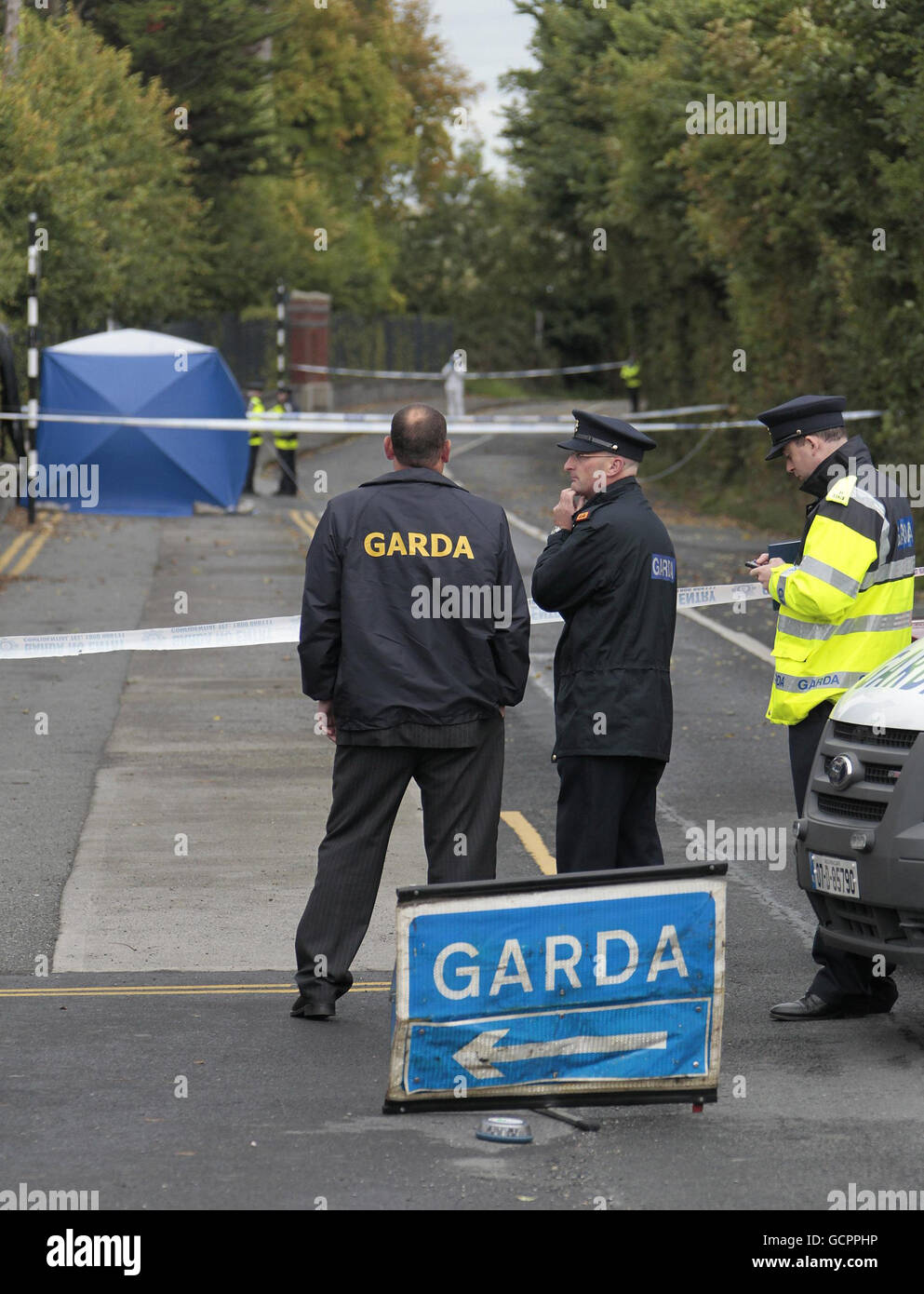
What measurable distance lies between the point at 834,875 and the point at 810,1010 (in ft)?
1.81

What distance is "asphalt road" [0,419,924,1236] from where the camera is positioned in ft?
15.8

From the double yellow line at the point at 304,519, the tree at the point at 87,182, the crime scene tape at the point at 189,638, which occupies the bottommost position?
the double yellow line at the point at 304,519

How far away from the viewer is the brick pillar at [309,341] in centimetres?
4503

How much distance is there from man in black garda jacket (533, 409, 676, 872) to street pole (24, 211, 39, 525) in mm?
17957

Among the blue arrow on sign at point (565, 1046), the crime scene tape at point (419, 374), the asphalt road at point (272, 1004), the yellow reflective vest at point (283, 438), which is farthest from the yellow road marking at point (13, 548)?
the blue arrow on sign at point (565, 1046)

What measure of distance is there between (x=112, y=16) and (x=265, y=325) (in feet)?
29.0

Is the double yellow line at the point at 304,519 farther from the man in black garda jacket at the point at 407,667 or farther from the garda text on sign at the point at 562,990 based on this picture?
the garda text on sign at the point at 562,990

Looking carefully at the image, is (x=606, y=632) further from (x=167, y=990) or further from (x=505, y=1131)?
(x=167, y=990)

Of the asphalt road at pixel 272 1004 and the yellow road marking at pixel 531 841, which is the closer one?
the asphalt road at pixel 272 1004

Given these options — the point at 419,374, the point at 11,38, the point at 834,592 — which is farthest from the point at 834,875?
the point at 419,374

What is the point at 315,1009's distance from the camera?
6.23m

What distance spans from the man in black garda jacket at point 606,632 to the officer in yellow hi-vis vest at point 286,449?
958 inches

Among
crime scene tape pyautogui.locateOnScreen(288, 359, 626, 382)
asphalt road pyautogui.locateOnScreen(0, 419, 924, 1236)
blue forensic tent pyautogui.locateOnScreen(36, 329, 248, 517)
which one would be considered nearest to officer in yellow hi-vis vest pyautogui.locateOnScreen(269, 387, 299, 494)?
blue forensic tent pyautogui.locateOnScreen(36, 329, 248, 517)

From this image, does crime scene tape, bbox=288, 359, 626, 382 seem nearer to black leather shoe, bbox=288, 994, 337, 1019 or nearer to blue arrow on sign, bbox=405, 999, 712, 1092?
black leather shoe, bbox=288, 994, 337, 1019
